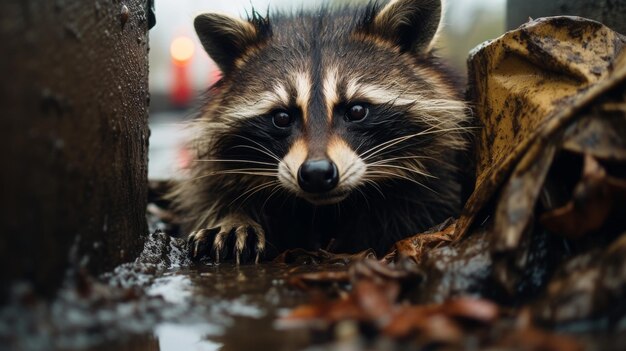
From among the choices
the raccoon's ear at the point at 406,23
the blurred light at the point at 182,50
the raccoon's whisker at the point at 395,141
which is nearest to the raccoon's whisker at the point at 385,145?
the raccoon's whisker at the point at 395,141

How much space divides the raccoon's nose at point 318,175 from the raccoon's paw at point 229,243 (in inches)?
19.2

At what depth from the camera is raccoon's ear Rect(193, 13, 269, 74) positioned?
4.08m

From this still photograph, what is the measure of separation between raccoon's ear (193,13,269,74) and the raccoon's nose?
1181 millimetres

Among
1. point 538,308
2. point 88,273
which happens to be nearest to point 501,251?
point 538,308

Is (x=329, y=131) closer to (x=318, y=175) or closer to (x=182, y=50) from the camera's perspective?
(x=318, y=175)

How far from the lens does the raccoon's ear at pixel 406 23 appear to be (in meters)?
3.93

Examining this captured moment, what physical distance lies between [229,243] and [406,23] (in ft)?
5.18

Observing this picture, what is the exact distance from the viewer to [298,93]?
365 centimetres

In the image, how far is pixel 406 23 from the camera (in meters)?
4.02

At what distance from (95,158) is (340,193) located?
1302 mm

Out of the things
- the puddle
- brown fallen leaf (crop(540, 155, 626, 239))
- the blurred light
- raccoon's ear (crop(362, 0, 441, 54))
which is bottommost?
the puddle

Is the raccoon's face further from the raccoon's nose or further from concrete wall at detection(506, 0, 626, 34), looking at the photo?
concrete wall at detection(506, 0, 626, 34)

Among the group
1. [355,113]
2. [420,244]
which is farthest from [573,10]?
[420,244]

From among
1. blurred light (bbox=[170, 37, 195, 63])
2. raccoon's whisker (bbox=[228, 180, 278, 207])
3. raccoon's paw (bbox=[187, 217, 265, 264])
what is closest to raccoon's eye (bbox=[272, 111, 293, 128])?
raccoon's whisker (bbox=[228, 180, 278, 207])
